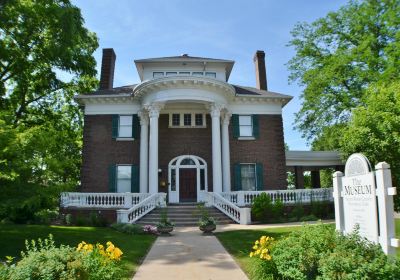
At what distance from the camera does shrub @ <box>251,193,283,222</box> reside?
63.5ft

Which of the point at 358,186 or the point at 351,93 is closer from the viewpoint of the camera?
the point at 358,186

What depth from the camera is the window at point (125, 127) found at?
79.0ft

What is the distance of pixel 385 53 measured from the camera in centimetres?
2695

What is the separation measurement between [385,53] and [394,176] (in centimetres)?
1156

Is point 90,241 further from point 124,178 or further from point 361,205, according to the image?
point 124,178

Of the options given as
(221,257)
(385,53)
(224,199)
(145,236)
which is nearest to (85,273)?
(221,257)

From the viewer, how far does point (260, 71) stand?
28.0m

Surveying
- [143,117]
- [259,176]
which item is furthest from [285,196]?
[143,117]

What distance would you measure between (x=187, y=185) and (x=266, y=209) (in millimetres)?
6302

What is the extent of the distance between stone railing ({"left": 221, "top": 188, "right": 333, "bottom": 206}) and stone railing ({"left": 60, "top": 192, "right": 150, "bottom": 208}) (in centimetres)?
533

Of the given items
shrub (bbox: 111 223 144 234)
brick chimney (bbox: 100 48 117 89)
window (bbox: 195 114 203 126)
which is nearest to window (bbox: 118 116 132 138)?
brick chimney (bbox: 100 48 117 89)

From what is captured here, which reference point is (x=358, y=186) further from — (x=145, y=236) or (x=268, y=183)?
(x=268, y=183)

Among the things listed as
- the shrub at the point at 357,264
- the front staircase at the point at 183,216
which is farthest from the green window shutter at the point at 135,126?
the shrub at the point at 357,264

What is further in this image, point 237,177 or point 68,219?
point 237,177
